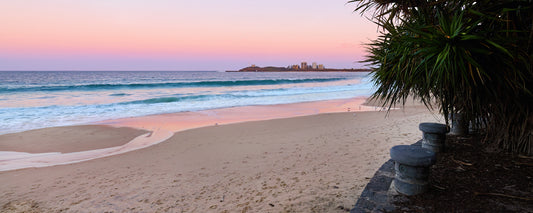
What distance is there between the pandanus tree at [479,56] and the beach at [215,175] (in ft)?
5.66

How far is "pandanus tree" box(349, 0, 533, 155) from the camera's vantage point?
2.61 metres

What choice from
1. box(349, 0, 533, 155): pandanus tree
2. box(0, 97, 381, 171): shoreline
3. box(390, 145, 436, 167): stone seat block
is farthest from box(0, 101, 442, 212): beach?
box(349, 0, 533, 155): pandanus tree

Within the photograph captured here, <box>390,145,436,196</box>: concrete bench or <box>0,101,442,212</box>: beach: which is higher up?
<box>390,145,436,196</box>: concrete bench

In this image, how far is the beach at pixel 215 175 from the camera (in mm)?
3574

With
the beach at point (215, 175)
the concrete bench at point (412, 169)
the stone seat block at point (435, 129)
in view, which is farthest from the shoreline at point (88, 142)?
the stone seat block at point (435, 129)

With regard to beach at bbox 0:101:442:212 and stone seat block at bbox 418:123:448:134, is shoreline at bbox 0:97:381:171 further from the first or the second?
stone seat block at bbox 418:123:448:134

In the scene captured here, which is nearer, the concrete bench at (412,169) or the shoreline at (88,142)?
the concrete bench at (412,169)

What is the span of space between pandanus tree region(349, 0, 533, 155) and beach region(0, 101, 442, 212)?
1727 millimetres

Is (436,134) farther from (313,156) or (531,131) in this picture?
(313,156)

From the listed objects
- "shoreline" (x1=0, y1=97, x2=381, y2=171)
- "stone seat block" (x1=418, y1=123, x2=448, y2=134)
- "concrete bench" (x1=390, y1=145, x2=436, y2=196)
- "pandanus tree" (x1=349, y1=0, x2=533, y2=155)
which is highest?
"pandanus tree" (x1=349, y1=0, x2=533, y2=155)

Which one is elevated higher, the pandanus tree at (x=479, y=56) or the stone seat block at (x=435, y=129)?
the pandanus tree at (x=479, y=56)

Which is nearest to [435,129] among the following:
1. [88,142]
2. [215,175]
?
[215,175]

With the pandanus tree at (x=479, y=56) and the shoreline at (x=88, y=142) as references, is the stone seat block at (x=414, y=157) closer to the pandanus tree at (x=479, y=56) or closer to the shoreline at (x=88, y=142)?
the pandanus tree at (x=479, y=56)

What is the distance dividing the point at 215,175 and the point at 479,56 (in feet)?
12.7
